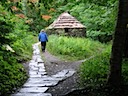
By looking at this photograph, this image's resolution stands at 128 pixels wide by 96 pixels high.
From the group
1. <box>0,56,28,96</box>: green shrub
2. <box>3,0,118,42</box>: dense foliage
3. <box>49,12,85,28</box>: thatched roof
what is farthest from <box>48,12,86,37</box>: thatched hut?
<box>0,56,28,96</box>: green shrub

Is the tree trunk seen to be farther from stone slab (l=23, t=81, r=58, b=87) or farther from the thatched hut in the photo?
the thatched hut

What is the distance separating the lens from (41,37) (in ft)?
63.2

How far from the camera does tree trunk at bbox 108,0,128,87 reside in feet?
26.8

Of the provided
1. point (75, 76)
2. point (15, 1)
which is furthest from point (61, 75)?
point (15, 1)

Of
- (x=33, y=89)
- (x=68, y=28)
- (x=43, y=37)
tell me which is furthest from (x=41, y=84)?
(x=68, y=28)

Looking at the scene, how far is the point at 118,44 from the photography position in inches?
329

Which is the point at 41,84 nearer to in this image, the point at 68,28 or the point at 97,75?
the point at 97,75

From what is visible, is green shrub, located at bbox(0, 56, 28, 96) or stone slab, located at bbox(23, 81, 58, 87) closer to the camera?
green shrub, located at bbox(0, 56, 28, 96)

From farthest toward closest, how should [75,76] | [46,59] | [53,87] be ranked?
[46,59], [75,76], [53,87]

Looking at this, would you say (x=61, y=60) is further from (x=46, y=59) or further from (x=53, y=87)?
(x=53, y=87)

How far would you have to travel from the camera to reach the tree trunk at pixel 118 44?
817 centimetres

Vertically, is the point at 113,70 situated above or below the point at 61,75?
above

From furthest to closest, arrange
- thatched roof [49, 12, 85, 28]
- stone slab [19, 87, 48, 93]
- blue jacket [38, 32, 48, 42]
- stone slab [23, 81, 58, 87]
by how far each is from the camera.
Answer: thatched roof [49, 12, 85, 28] → blue jacket [38, 32, 48, 42] → stone slab [23, 81, 58, 87] → stone slab [19, 87, 48, 93]

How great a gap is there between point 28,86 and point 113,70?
3.11 metres
